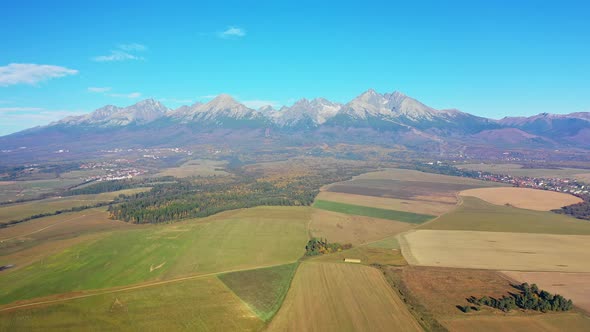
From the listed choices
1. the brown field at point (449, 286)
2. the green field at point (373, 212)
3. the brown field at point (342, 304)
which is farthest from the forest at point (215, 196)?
the brown field at point (449, 286)

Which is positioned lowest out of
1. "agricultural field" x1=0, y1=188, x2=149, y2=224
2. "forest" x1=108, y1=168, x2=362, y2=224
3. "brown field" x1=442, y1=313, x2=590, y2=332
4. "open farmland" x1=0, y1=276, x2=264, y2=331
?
"open farmland" x1=0, y1=276, x2=264, y2=331

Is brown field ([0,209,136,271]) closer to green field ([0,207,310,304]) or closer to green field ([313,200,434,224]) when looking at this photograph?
green field ([0,207,310,304])

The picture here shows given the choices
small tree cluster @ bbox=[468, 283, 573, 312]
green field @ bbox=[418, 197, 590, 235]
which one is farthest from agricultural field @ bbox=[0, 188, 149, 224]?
small tree cluster @ bbox=[468, 283, 573, 312]

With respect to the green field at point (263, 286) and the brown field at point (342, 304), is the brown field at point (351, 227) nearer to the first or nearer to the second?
the brown field at point (342, 304)

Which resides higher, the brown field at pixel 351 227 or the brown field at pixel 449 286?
the brown field at pixel 351 227

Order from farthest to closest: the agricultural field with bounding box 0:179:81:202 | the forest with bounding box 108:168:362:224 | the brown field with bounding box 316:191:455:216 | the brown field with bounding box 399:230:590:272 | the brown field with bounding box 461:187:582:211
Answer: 1. the agricultural field with bounding box 0:179:81:202
2. the brown field with bounding box 461:187:582:211
3. the brown field with bounding box 316:191:455:216
4. the forest with bounding box 108:168:362:224
5. the brown field with bounding box 399:230:590:272

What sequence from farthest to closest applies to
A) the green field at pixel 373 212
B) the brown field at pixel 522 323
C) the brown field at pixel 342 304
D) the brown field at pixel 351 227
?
1. the green field at pixel 373 212
2. the brown field at pixel 351 227
3. the brown field at pixel 342 304
4. the brown field at pixel 522 323

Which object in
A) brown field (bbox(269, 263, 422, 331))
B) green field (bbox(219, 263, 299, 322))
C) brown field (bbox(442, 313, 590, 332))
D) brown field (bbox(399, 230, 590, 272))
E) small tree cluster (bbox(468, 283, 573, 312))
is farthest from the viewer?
brown field (bbox(399, 230, 590, 272))
